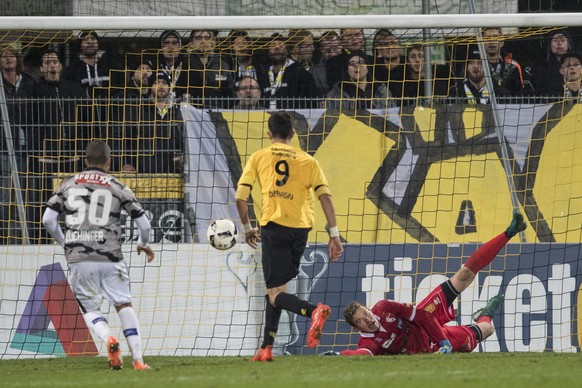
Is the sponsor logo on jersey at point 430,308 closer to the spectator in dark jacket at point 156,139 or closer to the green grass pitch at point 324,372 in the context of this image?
the green grass pitch at point 324,372

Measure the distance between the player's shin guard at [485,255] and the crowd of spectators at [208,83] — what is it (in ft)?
7.50

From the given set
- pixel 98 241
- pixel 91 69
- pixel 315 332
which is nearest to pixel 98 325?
pixel 98 241

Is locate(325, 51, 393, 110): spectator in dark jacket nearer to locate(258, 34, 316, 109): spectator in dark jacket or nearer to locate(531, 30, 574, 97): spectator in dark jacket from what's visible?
locate(258, 34, 316, 109): spectator in dark jacket

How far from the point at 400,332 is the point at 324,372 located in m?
2.44

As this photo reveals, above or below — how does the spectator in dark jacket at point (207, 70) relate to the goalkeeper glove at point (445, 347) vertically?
above

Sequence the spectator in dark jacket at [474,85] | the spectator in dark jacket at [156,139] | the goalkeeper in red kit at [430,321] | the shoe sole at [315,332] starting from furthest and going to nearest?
the spectator in dark jacket at [474,85]
the spectator in dark jacket at [156,139]
the goalkeeper in red kit at [430,321]
the shoe sole at [315,332]

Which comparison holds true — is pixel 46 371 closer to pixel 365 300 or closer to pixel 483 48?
pixel 365 300

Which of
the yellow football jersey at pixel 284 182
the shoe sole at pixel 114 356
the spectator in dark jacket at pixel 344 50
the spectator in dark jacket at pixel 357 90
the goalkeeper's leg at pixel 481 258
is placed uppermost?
the spectator in dark jacket at pixel 344 50

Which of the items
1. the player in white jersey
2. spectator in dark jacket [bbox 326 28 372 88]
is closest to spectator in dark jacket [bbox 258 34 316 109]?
spectator in dark jacket [bbox 326 28 372 88]

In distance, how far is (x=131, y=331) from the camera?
8.22 meters

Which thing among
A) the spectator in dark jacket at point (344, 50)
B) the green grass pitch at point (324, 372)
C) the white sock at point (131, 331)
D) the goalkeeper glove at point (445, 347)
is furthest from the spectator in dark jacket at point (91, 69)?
the goalkeeper glove at point (445, 347)

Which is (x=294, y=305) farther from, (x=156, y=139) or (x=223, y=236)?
(x=156, y=139)

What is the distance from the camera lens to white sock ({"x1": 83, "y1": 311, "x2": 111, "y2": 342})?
820 cm

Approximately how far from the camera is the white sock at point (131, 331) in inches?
324
